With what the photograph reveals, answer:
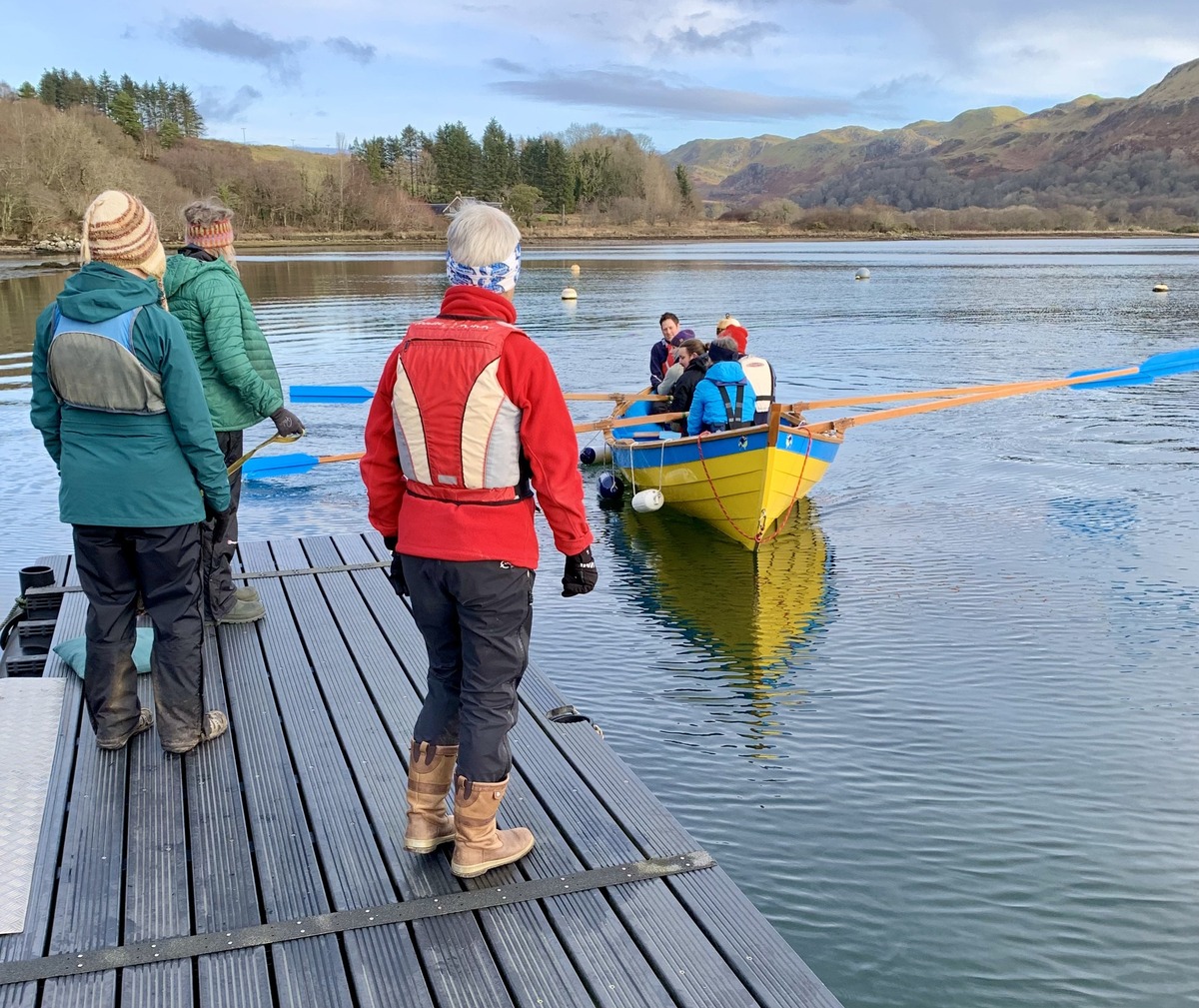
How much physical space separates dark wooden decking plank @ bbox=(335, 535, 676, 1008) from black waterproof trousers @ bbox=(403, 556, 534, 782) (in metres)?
0.39

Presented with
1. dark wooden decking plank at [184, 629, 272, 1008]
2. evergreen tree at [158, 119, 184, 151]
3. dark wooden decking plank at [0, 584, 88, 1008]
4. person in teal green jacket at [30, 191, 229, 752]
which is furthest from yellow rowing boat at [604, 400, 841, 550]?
evergreen tree at [158, 119, 184, 151]

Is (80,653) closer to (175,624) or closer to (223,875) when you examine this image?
(175,624)

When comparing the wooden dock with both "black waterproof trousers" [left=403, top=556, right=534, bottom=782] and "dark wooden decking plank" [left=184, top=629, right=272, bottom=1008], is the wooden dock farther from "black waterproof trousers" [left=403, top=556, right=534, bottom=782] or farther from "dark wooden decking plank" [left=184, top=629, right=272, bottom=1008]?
"black waterproof trousers" [left=403, top=556, right=534, bottom=782]

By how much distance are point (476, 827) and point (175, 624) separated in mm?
1501

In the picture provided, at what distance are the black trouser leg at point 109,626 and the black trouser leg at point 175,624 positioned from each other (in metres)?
0.07

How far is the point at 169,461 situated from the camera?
3.84 m

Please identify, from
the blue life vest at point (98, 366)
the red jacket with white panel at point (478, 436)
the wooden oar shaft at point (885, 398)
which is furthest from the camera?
the wooden oar shaft at point (885, 398)

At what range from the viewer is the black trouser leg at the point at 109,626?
387cm

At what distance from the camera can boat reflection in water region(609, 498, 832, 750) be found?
299 inches

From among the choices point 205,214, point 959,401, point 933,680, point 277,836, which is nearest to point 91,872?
point 277,836

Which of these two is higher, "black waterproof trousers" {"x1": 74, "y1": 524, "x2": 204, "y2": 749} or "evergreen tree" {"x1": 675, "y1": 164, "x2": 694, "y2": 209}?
"evergreen tree" {"x1": 675, "y1": 164, "x2": 694, "y2": 209}

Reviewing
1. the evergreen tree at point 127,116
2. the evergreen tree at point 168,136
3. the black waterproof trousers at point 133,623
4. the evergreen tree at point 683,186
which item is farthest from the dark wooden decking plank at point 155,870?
the evergreen tree at point 683,186

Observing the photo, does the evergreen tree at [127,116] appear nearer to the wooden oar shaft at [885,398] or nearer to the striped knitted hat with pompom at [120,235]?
the wooden oar shaft at [885,398]

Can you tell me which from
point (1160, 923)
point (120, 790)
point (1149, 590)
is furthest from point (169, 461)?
point (1149, 590)
